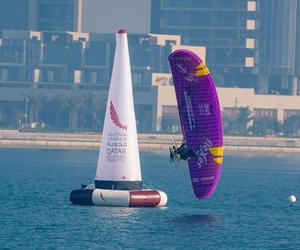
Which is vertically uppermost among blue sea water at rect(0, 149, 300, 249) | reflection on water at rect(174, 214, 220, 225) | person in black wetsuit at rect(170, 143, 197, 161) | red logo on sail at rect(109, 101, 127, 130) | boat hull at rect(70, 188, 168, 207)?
red logo on sail at rect(109, 101, 127, 130)

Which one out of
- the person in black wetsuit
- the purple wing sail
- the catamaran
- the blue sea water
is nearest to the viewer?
the blue sea water

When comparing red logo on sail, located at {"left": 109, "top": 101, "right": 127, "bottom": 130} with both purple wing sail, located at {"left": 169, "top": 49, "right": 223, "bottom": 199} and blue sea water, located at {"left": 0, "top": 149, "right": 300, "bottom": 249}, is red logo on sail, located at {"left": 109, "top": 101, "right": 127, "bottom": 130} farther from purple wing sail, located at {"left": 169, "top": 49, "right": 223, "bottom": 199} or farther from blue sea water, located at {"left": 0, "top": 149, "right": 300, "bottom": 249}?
purple wing sail, located at {"left": 169, "top": 49, "right": 223, "bottom": 199}

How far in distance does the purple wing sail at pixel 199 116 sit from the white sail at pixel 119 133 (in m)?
5.83

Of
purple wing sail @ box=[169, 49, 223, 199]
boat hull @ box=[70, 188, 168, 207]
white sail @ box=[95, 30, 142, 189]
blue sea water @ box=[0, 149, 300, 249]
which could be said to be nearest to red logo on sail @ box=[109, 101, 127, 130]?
white sail @ box=[95, 30, 142, 189]

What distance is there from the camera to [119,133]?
308 feet

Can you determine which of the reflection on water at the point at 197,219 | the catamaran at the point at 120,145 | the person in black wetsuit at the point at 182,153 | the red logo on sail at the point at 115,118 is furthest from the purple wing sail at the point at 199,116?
the red logo on sail at the point at 115,118

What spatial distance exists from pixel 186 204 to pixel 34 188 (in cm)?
2318

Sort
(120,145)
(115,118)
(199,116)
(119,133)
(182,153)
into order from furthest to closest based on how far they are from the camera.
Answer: (120,145) < (119,133) < (115,118) < (199,116) < (182,153)

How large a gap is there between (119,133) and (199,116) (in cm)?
823

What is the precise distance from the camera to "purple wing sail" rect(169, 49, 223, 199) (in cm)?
8719

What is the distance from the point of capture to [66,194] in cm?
11694

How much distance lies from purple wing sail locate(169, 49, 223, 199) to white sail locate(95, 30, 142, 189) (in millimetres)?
5827

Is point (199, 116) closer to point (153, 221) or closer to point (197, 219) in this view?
point (153, 221)

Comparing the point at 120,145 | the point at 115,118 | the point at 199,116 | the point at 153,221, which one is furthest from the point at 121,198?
the point at 199,116
